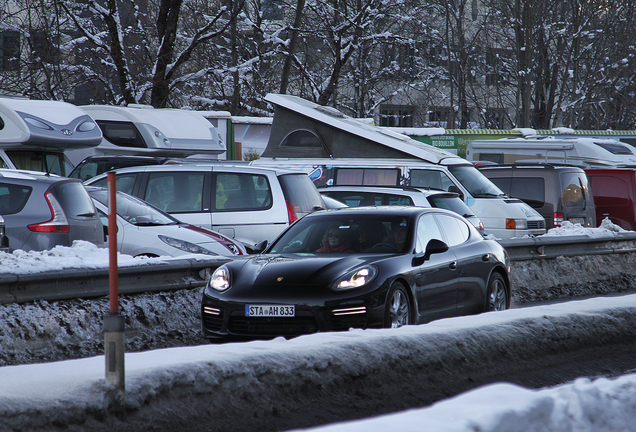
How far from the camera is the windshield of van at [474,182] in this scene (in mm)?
17406

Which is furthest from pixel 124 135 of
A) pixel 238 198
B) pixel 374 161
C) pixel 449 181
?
pixel 238 198

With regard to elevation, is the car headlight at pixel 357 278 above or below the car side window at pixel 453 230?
below

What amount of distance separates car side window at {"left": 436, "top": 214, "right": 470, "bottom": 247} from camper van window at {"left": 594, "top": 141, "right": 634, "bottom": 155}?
1978 centimetres

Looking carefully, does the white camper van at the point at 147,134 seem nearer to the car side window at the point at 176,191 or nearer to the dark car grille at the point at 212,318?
the car side window at the point at 176,191

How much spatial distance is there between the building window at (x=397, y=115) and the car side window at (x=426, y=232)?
1528 inches

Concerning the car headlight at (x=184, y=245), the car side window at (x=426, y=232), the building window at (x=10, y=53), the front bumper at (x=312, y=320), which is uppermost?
the building window at (x=10, y=53)

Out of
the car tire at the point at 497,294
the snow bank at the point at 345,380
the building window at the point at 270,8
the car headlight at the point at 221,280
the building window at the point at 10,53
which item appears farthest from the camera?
the building window at the point at 270,8

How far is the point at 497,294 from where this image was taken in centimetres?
958

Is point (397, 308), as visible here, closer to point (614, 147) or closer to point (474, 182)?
point (474, 182)

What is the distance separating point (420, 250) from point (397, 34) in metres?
27.9

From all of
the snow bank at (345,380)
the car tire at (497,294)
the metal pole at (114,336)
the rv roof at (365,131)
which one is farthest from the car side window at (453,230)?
the rv roof at (365,131)

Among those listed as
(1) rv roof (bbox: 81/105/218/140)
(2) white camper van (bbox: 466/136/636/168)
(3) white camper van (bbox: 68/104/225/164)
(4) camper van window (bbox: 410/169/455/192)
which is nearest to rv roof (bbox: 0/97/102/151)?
(3) white camper van (bbox: 68/104/225/164)

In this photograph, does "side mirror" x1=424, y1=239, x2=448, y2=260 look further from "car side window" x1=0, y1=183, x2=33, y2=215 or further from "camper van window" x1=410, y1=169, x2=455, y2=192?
"camper van window" x1=410, y1=169, x2=455, y2=192

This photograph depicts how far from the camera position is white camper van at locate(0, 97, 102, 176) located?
16891 mm
